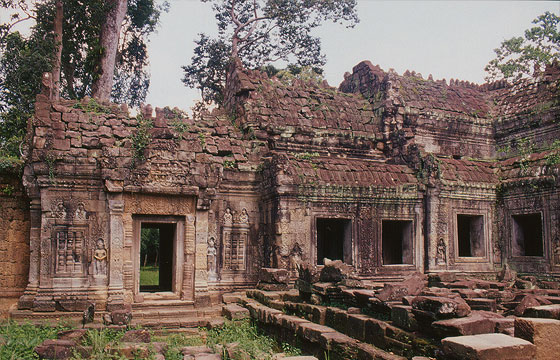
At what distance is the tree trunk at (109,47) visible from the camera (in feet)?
58.6

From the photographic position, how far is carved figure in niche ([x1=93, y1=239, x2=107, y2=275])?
33.5 ft

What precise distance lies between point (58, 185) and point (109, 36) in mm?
9904

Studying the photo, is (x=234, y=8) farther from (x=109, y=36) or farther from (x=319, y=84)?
(x=319, y=84)

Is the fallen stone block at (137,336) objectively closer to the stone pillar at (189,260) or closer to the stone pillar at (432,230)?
the stone pillar at (189,260)

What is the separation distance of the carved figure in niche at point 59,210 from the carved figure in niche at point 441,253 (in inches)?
348

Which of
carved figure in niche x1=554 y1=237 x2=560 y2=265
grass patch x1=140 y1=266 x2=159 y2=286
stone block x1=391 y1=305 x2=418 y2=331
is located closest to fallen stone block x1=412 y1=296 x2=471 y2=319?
stone block x1=391 y1=305 x2=418 y2=331

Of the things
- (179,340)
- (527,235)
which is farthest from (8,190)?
(527,235)

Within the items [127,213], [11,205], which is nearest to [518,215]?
[127,213]

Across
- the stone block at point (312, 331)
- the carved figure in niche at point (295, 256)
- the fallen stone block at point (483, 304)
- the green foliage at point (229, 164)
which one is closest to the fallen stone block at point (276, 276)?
the carved figure in niche at point (295, 256)

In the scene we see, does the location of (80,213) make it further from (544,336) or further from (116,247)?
(544,336)

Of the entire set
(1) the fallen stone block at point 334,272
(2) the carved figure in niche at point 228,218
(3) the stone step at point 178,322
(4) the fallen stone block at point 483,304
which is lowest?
(3) the stone step at point 178,322

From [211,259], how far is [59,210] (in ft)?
11.0

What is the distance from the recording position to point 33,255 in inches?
399

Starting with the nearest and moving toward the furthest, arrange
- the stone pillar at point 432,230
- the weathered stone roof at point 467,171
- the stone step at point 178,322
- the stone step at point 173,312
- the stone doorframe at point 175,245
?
the stone step at point 178,322 → the stone step at point 173,312 → the stone doorframe at point 175,245 → the stone pillar at point 432,230 → the weathered stone roof at point 467,171
